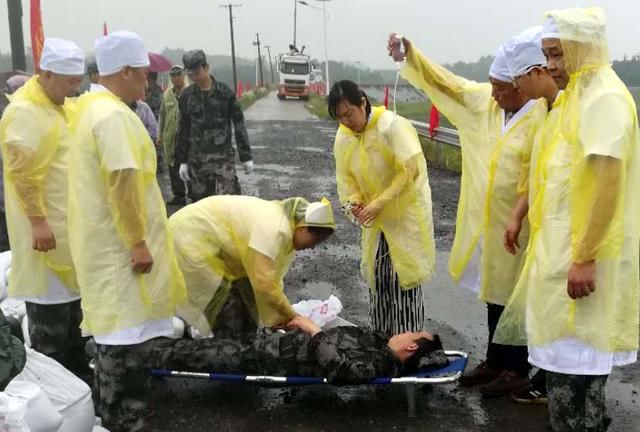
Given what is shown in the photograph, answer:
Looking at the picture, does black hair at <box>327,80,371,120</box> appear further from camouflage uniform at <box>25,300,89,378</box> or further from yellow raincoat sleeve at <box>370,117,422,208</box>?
camouflage uniform at <box>25,300,89,378</box>

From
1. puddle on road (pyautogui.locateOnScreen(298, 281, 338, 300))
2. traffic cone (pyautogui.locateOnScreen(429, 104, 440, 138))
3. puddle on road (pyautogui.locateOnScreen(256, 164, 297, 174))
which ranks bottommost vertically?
puddle on road (pyautogui.locateOnScreen(256, 164, 297, 174))

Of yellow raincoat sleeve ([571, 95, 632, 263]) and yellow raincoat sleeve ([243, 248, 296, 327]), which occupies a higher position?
yellow raincoat sleeve ([571, 95, 632, 263])

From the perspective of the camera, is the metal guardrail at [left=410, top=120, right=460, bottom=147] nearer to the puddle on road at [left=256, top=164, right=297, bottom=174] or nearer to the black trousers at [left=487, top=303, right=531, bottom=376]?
the puddle on road at [left=256, top=164, right=297, bottom=174]

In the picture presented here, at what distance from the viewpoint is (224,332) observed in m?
3.83

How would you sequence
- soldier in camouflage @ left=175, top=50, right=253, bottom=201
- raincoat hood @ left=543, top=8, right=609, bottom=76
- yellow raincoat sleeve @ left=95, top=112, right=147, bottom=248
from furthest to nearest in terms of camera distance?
soldier in camouflage @ left=175, top=50, right=253, bottom=201, yellow raincoat sleeve @ left=95, top=112, right=147, bottom=248, raincoat hood @ left=543, top=8, right=609, bottom=76

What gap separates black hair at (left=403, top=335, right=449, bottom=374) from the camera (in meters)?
3.40

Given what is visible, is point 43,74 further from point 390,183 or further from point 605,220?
point 605,220

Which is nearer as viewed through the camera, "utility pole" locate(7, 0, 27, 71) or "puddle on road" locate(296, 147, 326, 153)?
"utility pole" locate(7, 0, 27, 71)

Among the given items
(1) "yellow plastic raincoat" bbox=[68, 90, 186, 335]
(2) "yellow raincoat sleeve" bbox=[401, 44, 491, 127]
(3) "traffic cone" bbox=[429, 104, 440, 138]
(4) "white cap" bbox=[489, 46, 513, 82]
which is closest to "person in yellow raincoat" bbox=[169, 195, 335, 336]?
(1) "yellow plastic raincoat" bbox=[68, 90, 186, 335]

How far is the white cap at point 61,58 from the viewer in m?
3.60

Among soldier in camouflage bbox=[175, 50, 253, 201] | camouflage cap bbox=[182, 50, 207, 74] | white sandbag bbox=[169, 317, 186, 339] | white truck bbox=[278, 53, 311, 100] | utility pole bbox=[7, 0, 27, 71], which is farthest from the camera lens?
white truck bbox=[278, 53, 311, 100]

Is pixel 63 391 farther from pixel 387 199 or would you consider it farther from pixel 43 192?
pixel 387 199

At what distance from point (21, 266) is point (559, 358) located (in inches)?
116

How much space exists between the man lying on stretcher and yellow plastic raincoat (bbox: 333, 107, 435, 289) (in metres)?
0.54
